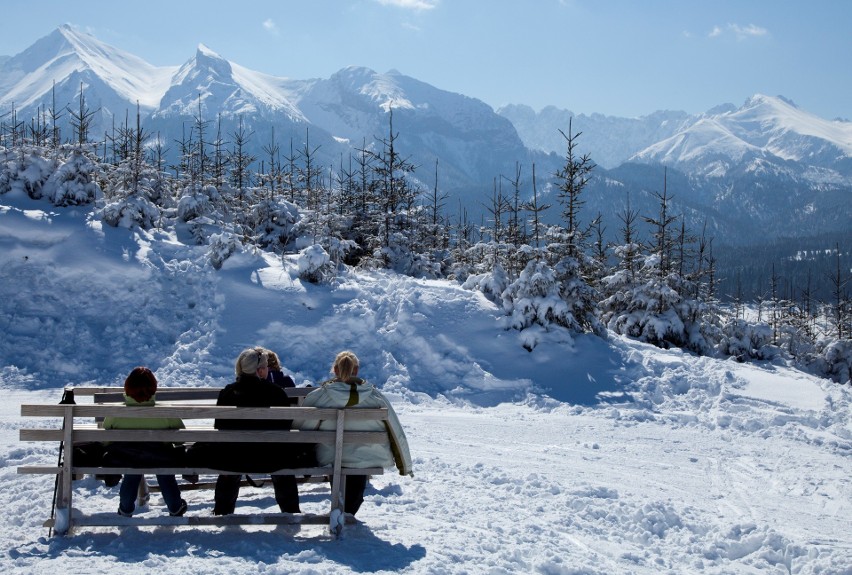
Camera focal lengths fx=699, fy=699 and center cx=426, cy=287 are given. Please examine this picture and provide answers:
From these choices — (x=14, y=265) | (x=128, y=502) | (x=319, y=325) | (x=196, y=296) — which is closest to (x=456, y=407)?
(x=319, y=325)

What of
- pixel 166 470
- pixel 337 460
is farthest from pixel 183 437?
pixel 337 460

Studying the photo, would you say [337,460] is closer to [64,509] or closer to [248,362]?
[248,362]

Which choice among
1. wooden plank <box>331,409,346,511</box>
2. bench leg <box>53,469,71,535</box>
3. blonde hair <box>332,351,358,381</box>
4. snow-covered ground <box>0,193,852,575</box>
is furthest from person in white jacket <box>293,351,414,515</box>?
bench leg <box>53,469,71,535</box>

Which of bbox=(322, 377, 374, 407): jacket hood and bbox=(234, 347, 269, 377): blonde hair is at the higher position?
bbox=(234, 347, 269, 377): blonde hair

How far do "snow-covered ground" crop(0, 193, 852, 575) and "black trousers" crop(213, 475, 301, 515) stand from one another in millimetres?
229

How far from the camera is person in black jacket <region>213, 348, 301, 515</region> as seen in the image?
595 cm

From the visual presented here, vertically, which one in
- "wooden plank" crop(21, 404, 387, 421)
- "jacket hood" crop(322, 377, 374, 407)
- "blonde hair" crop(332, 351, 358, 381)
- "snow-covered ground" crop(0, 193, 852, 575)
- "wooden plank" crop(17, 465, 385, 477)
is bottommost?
"snow-covered ground" crop(0, 193, 852, 575)

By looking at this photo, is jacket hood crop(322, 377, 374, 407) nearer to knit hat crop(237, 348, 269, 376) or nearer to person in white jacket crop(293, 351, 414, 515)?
person in white jacket crop(293, 351, 414, 515)

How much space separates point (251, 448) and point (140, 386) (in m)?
1.09

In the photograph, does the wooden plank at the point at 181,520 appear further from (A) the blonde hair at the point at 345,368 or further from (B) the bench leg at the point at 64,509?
(A) the blonde hair at the point at 345,368

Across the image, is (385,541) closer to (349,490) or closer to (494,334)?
(349,490)

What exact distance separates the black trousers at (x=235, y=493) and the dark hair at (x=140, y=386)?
3.16 feet

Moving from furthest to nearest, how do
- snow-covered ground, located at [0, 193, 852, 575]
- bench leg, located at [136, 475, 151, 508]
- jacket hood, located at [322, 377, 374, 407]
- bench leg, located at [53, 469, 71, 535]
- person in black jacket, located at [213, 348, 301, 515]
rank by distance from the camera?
bench leg, located at [136, 475, 151, 508] → jacket hood, located at [322, 377, 374, 407] → person in black jacket, located at [213, 348, 301, 515] → snow-covered ground, located at [0, 193, 852, 575] → bench leg, located at [53, 469, 71, 535]

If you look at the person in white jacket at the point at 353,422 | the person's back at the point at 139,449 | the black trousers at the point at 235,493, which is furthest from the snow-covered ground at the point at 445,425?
the person in white jacket at the point at 353,422
